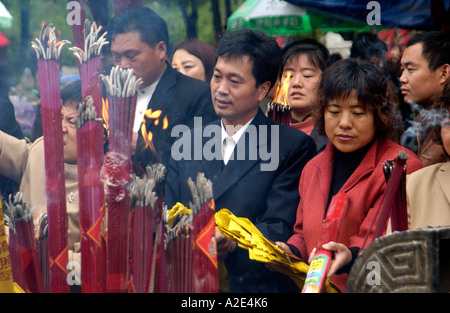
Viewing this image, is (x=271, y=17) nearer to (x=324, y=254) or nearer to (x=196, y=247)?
(x=324, y=254)

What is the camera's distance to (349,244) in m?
2.09

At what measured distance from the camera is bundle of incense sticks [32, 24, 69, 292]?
5.54 ft

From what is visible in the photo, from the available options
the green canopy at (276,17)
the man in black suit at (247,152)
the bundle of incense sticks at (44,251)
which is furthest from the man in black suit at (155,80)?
the green canopy at (276,17)

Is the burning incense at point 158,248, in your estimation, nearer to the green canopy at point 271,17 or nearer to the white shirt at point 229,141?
the white shirt at point 229,141

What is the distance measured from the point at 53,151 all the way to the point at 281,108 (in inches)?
57.3

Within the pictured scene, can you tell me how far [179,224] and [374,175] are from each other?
2.83ft

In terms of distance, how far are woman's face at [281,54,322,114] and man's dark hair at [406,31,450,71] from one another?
1.88ft

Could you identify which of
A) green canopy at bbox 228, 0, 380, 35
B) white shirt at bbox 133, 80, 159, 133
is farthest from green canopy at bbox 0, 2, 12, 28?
green canopy at bbox 228, 0, 380, 35

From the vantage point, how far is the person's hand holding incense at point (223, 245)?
2.06m

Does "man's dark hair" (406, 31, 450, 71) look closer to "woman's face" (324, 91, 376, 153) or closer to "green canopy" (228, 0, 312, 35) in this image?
"woman's face" (324, 91, 376, 153)

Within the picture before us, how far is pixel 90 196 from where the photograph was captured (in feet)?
5.39

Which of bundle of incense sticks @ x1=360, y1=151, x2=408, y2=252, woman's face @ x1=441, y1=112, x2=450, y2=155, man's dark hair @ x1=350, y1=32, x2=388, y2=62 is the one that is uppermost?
Result: man's dark hair @ x1=350, y1=32, x2=388, y2=62

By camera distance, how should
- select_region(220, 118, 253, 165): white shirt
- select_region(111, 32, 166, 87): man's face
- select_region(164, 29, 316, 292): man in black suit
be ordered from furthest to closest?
select_region(111, 32, 166, 87): man's face → select_region(220, 118, 253, 165): white shirt → select_region(164, 29, 316, 292): man in black suit

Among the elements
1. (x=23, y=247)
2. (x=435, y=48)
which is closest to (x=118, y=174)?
(x=23, y=247)
